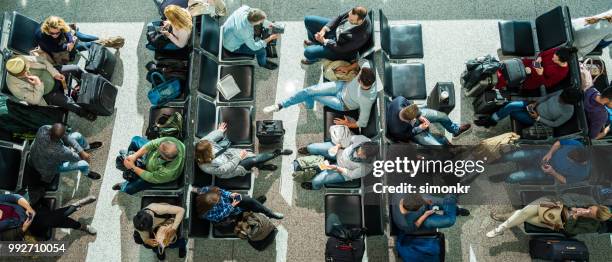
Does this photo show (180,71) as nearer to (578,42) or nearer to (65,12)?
(65,12)

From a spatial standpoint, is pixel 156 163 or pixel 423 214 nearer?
pixel 156 163

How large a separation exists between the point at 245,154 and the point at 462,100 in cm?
291

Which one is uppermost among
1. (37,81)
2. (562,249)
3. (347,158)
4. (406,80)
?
(406,80)

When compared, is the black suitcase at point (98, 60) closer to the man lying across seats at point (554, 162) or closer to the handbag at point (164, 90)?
the handbag at point (164, 90)

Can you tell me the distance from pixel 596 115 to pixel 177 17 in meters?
4.70

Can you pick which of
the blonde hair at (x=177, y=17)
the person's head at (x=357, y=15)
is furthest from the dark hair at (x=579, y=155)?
the blonde hair at (x=177, y=17)

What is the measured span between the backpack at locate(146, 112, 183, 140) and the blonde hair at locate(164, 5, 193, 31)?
0.98m

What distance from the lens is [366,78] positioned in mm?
4258

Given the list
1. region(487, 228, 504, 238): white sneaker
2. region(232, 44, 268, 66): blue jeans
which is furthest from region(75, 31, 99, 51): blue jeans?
region(487, 228, 504, 238): white sneaker

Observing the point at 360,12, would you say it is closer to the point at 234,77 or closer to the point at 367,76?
the point at 367,76

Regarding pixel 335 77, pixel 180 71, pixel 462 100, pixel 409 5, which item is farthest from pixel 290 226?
pixel 409 5

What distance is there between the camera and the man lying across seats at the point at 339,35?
15.4 feet

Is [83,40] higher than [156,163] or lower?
higher

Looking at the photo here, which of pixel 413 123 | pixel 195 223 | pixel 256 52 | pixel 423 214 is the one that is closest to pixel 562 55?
pixel 413 123
